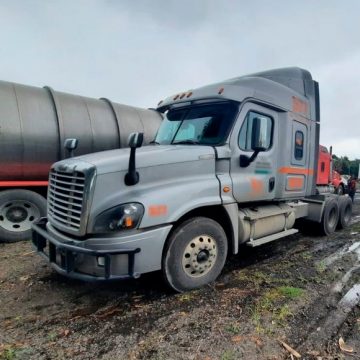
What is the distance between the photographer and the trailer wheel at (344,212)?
7777mm

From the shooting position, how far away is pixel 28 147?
605 centimetres

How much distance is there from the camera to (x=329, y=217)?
23.7 ft

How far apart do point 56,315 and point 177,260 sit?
144 cm

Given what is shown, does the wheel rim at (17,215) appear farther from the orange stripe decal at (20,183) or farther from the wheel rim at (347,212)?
the wheel rim at (347,212)

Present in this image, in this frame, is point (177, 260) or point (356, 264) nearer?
point (177, 260)

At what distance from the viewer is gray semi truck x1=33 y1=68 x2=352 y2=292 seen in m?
3.28

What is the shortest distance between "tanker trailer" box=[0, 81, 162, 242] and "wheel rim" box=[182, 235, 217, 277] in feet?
12.7

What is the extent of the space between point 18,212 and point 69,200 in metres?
3.39

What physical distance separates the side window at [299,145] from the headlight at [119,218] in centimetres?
358

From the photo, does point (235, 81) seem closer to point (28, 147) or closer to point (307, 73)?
point (307, 73)

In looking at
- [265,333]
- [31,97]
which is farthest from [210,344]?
[31,97]

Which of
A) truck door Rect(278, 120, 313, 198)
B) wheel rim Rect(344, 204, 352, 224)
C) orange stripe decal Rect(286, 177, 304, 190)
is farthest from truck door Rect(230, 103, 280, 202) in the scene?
wheel rim Rect(344, 204, 352, 224)

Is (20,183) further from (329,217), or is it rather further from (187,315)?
(329,217)

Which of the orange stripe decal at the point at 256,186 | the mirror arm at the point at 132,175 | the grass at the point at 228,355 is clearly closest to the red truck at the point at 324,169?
the orange stripe decal at the point at 256,186
